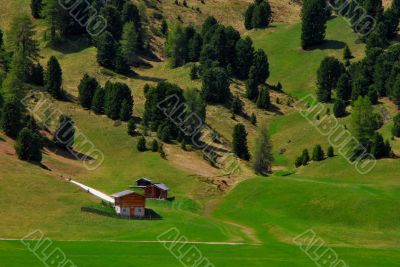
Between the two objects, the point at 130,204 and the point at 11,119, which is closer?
the point at 130,204

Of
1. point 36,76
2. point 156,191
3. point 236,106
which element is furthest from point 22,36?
point 156,191

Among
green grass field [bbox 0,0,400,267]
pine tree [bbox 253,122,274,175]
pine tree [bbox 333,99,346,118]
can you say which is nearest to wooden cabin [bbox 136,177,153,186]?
green grass field [bbox 0,0,400,267]

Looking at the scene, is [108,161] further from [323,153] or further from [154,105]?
[323,153]

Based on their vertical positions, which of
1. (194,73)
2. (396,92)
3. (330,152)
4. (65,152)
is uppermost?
(396,92)

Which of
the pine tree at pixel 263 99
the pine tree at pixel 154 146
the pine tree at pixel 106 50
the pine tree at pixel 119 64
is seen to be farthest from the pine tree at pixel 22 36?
the pine tree at pixel 263 99

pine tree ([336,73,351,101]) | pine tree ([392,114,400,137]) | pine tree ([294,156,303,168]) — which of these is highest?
pine tree ([336,73,351,101])

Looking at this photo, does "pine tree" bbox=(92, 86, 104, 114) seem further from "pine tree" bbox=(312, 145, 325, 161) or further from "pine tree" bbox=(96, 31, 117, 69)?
"pine tree" bbox=(312, 145, 325, 161)

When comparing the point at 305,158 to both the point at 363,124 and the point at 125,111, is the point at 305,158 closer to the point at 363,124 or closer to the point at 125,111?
the point at 363,124
